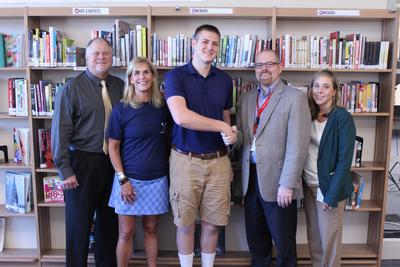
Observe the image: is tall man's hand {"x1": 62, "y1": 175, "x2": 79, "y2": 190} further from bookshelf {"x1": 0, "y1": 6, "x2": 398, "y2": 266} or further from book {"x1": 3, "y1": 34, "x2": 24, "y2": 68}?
book {"x1": 3, "y1": 34, "x2": 24, "y2": 68}

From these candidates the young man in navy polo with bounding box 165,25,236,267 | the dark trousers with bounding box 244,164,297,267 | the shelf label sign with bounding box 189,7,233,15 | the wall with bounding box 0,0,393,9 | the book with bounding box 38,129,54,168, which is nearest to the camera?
the young man in navy polo with bounding box 165,25,236,267

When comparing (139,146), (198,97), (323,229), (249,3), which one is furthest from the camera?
(249,3)

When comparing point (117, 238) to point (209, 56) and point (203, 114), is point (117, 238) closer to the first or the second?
point (203, 114)

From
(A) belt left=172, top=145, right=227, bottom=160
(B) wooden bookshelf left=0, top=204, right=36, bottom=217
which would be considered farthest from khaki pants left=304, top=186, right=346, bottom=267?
(B) wooden bookshelf left=0, top=204, right=36, bottom=217

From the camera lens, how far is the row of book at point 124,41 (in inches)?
109

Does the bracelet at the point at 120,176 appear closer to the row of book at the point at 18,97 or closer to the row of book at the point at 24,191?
the row of book at the point at 24,191

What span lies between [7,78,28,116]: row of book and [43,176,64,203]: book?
21.6 inches

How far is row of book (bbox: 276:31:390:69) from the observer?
2820 mm

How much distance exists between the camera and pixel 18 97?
2.88 meters

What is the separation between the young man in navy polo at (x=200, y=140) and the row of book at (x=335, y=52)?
0.78 meters

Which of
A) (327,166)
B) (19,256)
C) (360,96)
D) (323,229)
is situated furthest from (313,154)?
(19,256)

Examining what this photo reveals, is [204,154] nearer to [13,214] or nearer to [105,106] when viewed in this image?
[105,106]

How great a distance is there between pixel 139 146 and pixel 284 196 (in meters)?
0.95

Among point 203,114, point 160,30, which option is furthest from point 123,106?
point 160,30
